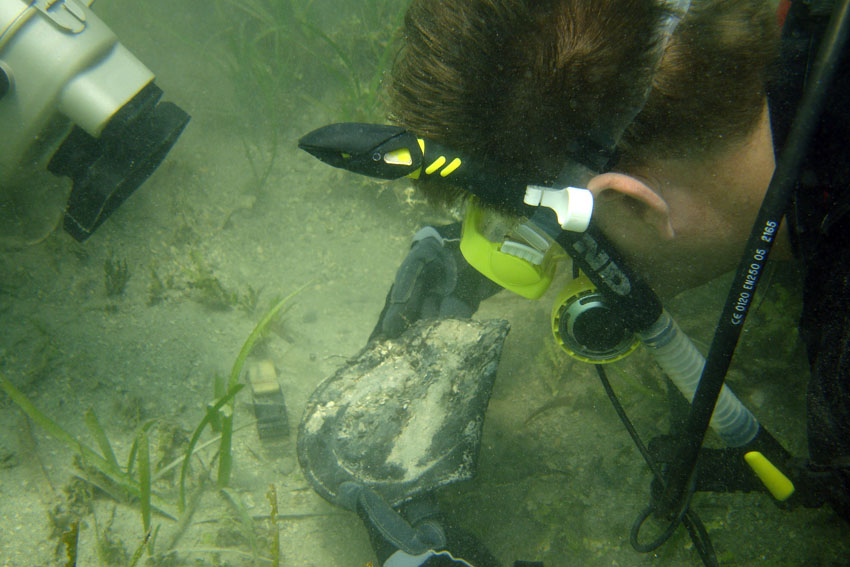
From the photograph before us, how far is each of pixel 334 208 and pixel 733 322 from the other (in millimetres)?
3605

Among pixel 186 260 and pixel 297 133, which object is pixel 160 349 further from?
pixel 297 133

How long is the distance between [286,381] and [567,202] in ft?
8.33

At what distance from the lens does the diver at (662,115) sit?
1114 millimetres

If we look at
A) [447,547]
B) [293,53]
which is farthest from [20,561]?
[293,53]

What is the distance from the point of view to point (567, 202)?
4.06 ft

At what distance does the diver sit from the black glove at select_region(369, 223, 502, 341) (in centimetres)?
113

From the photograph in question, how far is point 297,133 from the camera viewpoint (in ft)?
16.0

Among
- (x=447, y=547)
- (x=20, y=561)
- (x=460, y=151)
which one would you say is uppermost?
(x=460, y=151)

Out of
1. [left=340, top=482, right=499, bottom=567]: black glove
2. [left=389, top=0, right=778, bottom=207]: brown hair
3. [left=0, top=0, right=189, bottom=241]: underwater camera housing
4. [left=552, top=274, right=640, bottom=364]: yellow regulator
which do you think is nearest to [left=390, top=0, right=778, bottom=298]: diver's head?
[left=389, top=0, right=778, bottom=207]: brown hair

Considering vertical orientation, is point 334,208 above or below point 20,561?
below

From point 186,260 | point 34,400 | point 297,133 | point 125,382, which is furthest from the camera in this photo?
point 297,133

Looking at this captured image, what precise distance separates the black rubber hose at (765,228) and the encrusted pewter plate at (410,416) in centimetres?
86

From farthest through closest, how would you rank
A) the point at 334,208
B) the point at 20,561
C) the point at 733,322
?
the point at 334,208 → the point at 20,561 → the point at 733,322

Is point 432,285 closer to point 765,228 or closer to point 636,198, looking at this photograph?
point 636,198
